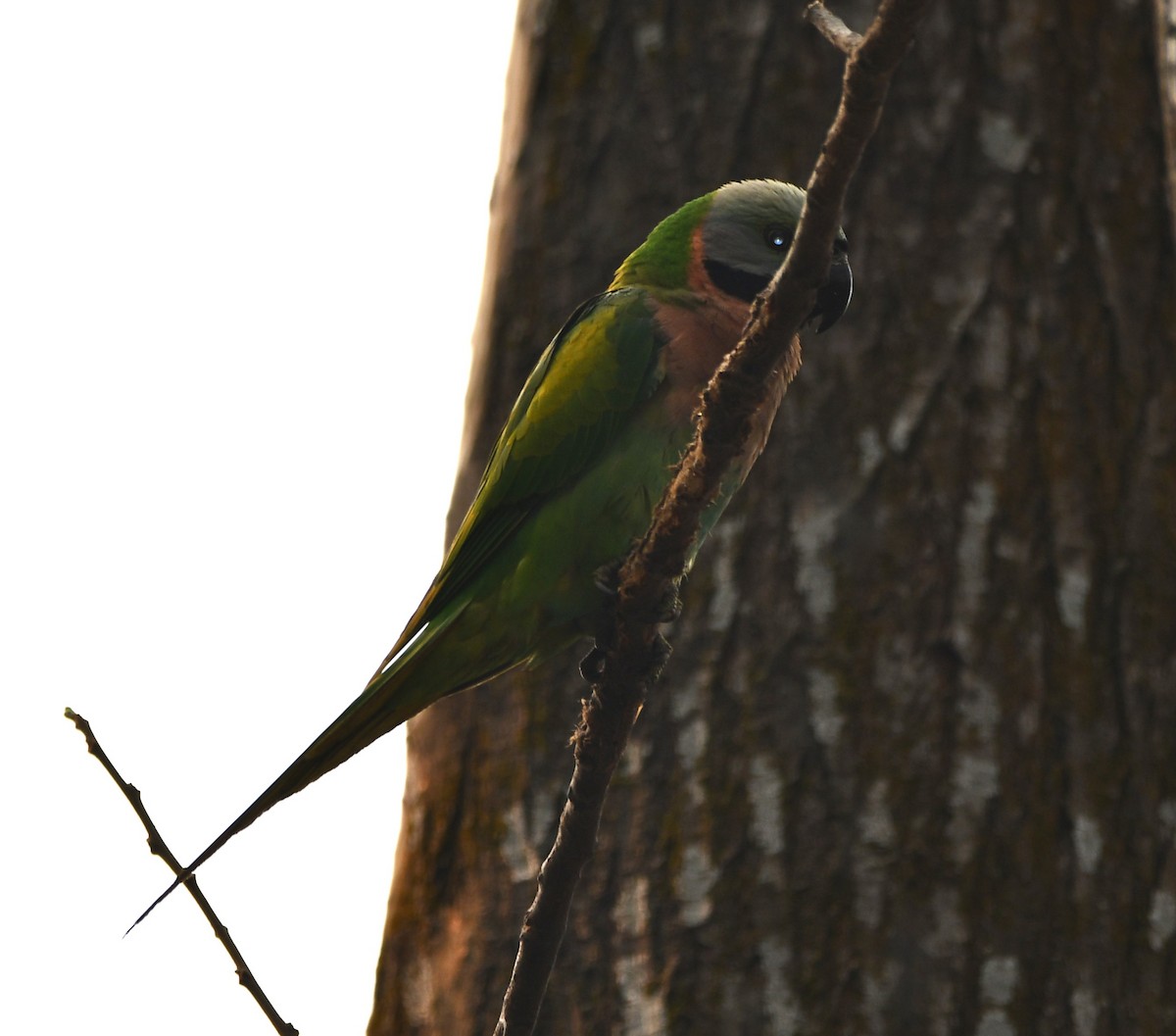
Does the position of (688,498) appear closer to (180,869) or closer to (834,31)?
(834,31)

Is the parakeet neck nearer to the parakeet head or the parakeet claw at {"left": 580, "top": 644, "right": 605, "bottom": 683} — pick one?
the parakeet head

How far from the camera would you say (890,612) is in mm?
3576

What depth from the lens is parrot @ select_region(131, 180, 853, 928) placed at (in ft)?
10.6

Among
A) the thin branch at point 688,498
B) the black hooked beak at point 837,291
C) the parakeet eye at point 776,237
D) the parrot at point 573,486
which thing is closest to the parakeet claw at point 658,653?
the thin branch at point 688,498

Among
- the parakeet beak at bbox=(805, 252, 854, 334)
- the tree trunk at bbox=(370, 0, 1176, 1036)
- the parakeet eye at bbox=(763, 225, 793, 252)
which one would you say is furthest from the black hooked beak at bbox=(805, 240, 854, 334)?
the tree trunk at bbox=(370, 0, 1176, 1036)

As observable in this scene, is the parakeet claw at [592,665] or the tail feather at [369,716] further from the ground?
the tail feather at [369,716]

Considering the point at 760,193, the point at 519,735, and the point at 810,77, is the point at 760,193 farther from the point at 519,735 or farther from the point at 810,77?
the point at 519,735

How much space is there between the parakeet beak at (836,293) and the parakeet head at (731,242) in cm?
2

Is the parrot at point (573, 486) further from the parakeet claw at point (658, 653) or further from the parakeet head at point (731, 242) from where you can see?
the parakeet claw at point (658, 653)

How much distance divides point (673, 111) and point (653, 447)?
4.74 ft

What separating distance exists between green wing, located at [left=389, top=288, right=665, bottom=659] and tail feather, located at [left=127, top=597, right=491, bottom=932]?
12 centimetres

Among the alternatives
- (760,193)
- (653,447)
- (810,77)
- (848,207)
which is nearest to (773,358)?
(653,447)

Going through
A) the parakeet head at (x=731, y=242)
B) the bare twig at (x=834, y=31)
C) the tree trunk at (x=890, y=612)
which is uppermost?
the parakeet head at (x=731, y=242)

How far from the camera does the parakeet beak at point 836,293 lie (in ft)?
11.1
